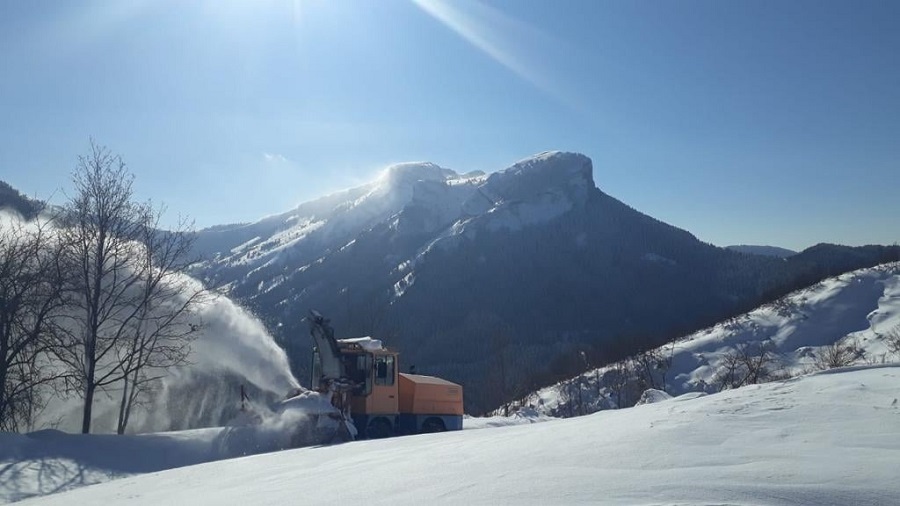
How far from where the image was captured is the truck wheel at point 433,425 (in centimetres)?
1991

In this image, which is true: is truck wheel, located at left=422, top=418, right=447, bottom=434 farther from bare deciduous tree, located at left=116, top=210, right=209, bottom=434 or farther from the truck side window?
bare deciduous tree, located at left=116, top=210, right=209, bottom=434

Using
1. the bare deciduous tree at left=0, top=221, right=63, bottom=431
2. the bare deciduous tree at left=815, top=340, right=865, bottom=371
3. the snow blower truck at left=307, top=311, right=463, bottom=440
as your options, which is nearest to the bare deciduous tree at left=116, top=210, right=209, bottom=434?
the bare deciduous tree at left=0, top=221, right=63, bottom=431

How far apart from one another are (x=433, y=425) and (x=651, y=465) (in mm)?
14776

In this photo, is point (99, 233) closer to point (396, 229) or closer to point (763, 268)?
point (763, 268)

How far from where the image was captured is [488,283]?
135m

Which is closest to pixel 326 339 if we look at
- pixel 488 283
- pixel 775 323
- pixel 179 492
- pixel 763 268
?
pixel 179 492

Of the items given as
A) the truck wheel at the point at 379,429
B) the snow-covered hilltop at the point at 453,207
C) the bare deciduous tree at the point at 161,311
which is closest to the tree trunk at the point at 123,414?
the bare deciduous tree at the point at 161,311

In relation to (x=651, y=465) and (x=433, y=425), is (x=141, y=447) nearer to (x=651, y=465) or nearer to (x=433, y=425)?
(x=433, y=425)

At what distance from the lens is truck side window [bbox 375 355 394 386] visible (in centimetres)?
1877

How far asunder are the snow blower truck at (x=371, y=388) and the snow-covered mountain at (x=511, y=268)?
202 ft

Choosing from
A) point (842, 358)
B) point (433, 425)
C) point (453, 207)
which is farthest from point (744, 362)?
point (453, 207)

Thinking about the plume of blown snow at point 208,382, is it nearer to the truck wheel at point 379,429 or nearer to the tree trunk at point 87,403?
the tree trunk at point 87,403

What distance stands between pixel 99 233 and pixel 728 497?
16610mm

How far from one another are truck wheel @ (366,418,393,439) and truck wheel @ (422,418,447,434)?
132cm
